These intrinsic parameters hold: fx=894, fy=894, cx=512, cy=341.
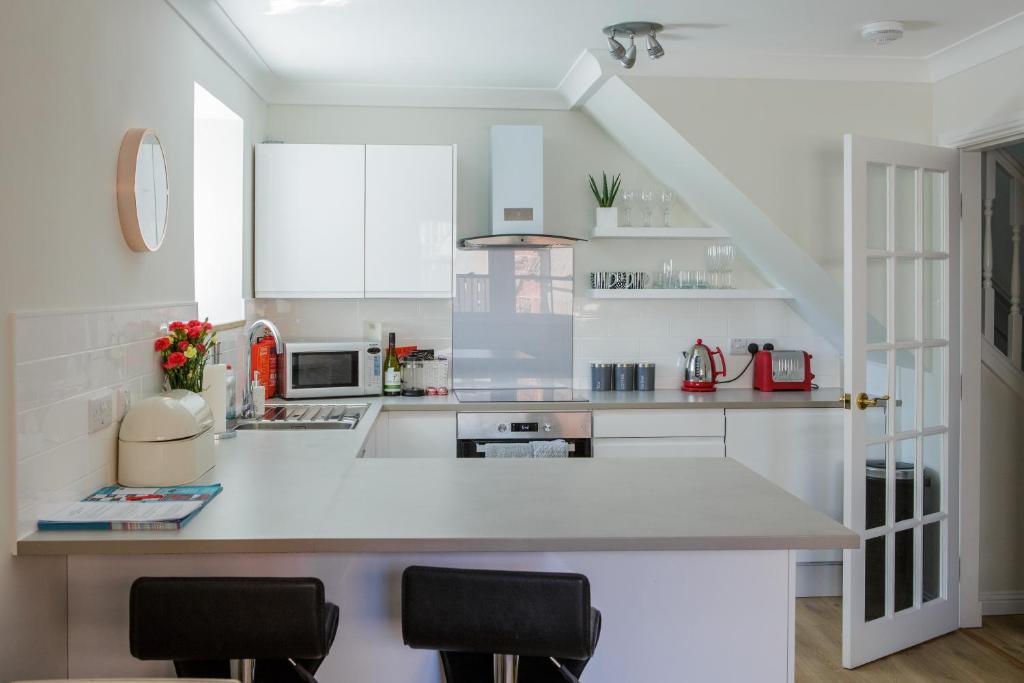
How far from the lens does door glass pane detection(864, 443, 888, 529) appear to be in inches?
141

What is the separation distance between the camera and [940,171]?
12.3ft

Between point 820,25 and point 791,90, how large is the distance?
1.74ft

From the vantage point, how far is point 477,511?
2.14m

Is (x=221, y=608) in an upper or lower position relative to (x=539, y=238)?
lower

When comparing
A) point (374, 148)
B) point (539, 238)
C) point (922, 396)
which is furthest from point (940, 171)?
point (374, 148)

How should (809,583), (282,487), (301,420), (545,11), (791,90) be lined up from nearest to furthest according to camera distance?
(282,487) < (545,11) < (301,420) < (791,90) < (809,583)

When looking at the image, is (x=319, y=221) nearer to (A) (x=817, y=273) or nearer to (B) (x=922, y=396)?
(A) (x=817, y=273)

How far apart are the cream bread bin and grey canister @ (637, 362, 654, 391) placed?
107 inches

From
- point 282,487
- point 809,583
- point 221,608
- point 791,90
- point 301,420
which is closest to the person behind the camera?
point 221,608

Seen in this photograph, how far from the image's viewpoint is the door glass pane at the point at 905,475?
12.1ft

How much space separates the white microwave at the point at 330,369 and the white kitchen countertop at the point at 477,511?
1.41 meters

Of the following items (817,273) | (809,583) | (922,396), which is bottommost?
(809,583)

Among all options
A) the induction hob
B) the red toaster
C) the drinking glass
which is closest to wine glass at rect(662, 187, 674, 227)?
the drinking glass

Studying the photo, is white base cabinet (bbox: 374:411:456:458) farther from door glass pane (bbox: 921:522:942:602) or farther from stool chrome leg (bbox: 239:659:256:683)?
stool chrome leg (bbox: 239:659:256:683)
